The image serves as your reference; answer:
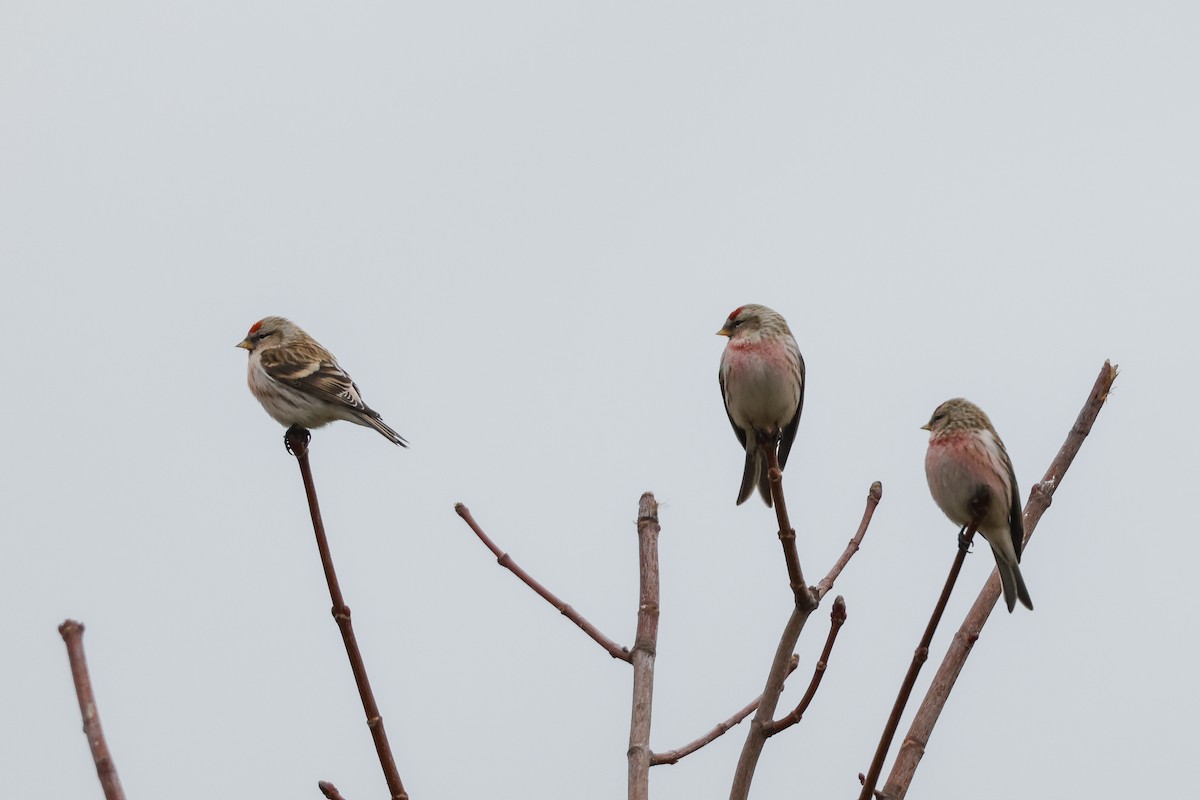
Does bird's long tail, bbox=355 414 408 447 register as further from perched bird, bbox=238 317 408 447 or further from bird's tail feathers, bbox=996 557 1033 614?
bird's tail feathers, bbox=996 557 1033 614

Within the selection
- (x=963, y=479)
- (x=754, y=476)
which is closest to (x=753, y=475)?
(x=754, y=476)

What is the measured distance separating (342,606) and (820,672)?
52.0 inches

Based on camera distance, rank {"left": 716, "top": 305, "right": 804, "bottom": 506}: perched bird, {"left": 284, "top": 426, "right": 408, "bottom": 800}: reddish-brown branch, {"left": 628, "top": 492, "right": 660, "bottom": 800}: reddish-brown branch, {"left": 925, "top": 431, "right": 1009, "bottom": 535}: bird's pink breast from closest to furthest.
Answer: {"left": 284, "top": 426, "right": 408, "bottom": 800}: reddish-brown branch < {"left": 628, "top": 492, "right": 660, "bottom": 800}: reddish-brown branch < {"left": 925, "top": 431, "right": 1009, "bottom": 535}: bird's pink breast < {"left": 716, "top": 305, "right": 804, "bottom": 506}: perched bird

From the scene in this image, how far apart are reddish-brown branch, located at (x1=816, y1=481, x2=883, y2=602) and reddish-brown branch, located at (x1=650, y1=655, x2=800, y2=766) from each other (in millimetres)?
229

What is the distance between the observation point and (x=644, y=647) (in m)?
3.81

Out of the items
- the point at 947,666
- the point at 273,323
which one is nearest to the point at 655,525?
the point at 947,666

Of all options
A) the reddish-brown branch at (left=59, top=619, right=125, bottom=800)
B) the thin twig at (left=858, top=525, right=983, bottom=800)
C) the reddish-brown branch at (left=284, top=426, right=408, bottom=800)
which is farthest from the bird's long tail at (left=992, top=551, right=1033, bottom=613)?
the reddish-brown branch at (left=59, top=619, right=125, bottom=800)

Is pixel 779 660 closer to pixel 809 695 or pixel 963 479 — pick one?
pixel 809 695

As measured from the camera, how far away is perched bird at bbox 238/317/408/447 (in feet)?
26.0

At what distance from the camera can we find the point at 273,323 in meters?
9.16

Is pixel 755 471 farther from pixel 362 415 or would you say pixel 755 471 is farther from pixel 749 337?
pixel 362 415

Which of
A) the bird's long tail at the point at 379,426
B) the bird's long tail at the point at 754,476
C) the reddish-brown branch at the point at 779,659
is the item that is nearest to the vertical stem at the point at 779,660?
the reddish-brown branch at the point at 779,659

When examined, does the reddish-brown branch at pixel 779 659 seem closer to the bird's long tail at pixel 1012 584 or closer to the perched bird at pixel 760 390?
the bird's long tail at pixel 1012 584

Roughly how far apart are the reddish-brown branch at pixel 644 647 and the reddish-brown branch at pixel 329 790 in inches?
29.1
